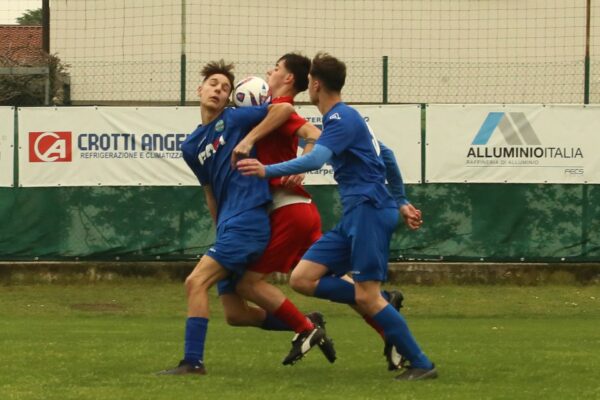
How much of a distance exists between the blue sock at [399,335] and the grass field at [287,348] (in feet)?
0.63

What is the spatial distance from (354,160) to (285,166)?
539 mm

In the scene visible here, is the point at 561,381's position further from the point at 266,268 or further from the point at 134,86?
the point at 134,86

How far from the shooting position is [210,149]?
9.31 metres

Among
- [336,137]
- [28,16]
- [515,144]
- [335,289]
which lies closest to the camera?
[336,137]

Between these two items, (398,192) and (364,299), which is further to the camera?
(398,192)

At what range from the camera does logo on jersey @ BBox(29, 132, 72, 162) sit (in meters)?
17.6

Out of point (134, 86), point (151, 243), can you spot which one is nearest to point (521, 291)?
point (151, 243)

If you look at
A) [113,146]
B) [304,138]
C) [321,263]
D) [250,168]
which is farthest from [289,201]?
[113,146]

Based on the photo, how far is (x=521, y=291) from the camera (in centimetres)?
1719

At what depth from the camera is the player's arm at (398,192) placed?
A: 8.99 meters

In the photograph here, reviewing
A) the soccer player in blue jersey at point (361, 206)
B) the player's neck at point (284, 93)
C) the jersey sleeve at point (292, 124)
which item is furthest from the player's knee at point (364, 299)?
the player's neck at point (284, 93)

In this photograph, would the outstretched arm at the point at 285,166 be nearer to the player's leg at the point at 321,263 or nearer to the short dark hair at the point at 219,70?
the player's leg at the point at 321,263

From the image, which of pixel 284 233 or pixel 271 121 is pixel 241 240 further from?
pixel 271 121

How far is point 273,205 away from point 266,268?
0.43 m
